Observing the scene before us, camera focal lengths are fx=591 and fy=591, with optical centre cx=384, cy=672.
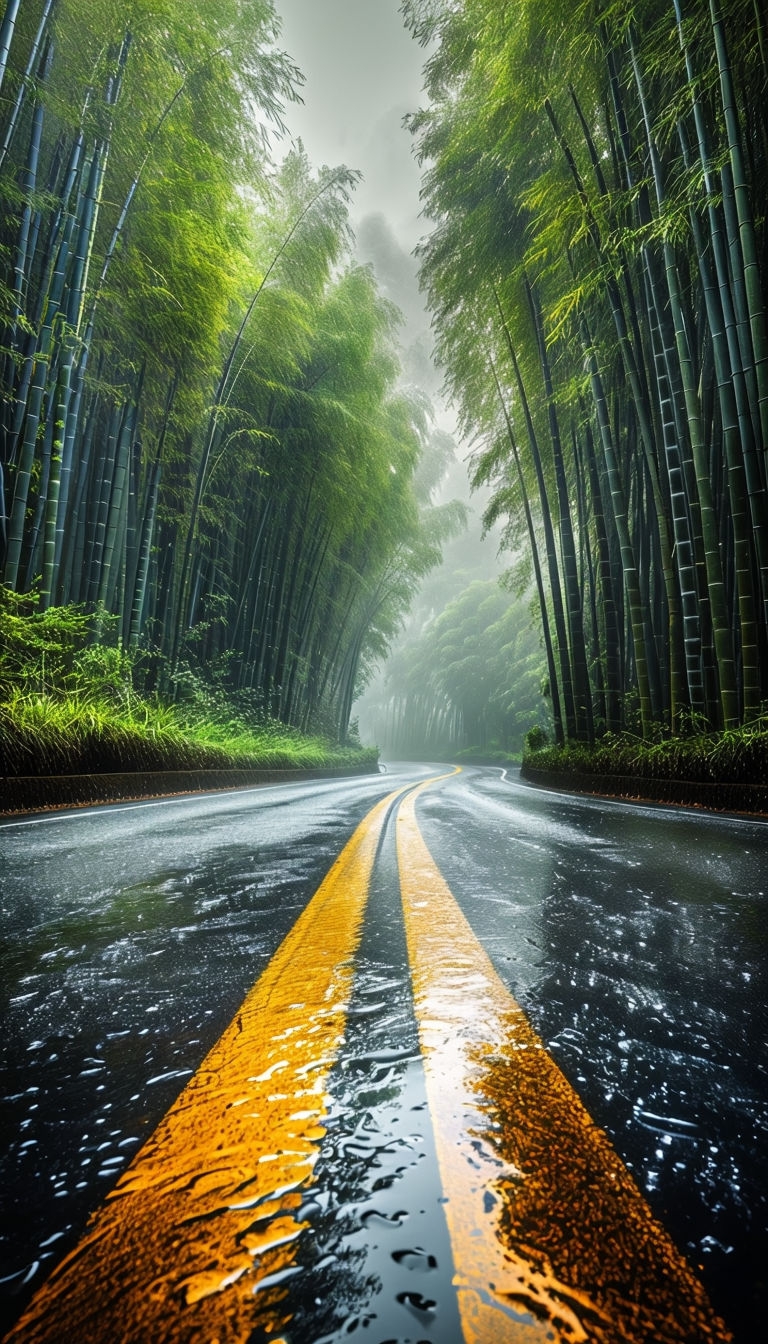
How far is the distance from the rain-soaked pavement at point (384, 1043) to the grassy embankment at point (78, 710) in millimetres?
2343

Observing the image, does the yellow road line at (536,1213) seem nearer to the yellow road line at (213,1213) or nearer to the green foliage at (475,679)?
the yellow road line at (213,1213)

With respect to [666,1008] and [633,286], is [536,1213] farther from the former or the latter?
[633,286]

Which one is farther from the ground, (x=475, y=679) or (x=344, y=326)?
(x=344, y=326)

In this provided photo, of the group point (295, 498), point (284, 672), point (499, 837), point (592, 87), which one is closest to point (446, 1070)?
point (499, 837)

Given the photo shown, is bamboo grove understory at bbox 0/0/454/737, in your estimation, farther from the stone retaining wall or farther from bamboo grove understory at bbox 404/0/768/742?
the stone retaining wall

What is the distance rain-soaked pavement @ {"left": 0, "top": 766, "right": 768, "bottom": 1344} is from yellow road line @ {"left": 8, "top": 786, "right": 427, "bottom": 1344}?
0.02m

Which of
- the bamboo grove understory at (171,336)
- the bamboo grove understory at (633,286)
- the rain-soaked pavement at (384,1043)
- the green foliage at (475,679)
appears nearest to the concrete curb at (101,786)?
the bamboo grove understory at (171,336)

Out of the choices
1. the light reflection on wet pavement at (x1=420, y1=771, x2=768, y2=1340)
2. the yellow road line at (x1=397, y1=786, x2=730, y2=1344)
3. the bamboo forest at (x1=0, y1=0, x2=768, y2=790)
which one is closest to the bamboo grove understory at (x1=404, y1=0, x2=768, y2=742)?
the bamboo forest at (x1=0, y1=0, x2=768, y2=790)

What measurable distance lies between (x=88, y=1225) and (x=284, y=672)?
37.8ft

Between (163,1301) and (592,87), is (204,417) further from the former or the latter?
(163,1301)

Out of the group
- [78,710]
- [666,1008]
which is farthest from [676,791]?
[78,710]

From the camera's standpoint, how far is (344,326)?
394 inches

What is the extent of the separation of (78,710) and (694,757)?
16.0 ft

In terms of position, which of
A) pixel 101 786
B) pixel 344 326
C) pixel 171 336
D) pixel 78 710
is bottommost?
pixel 101 786
